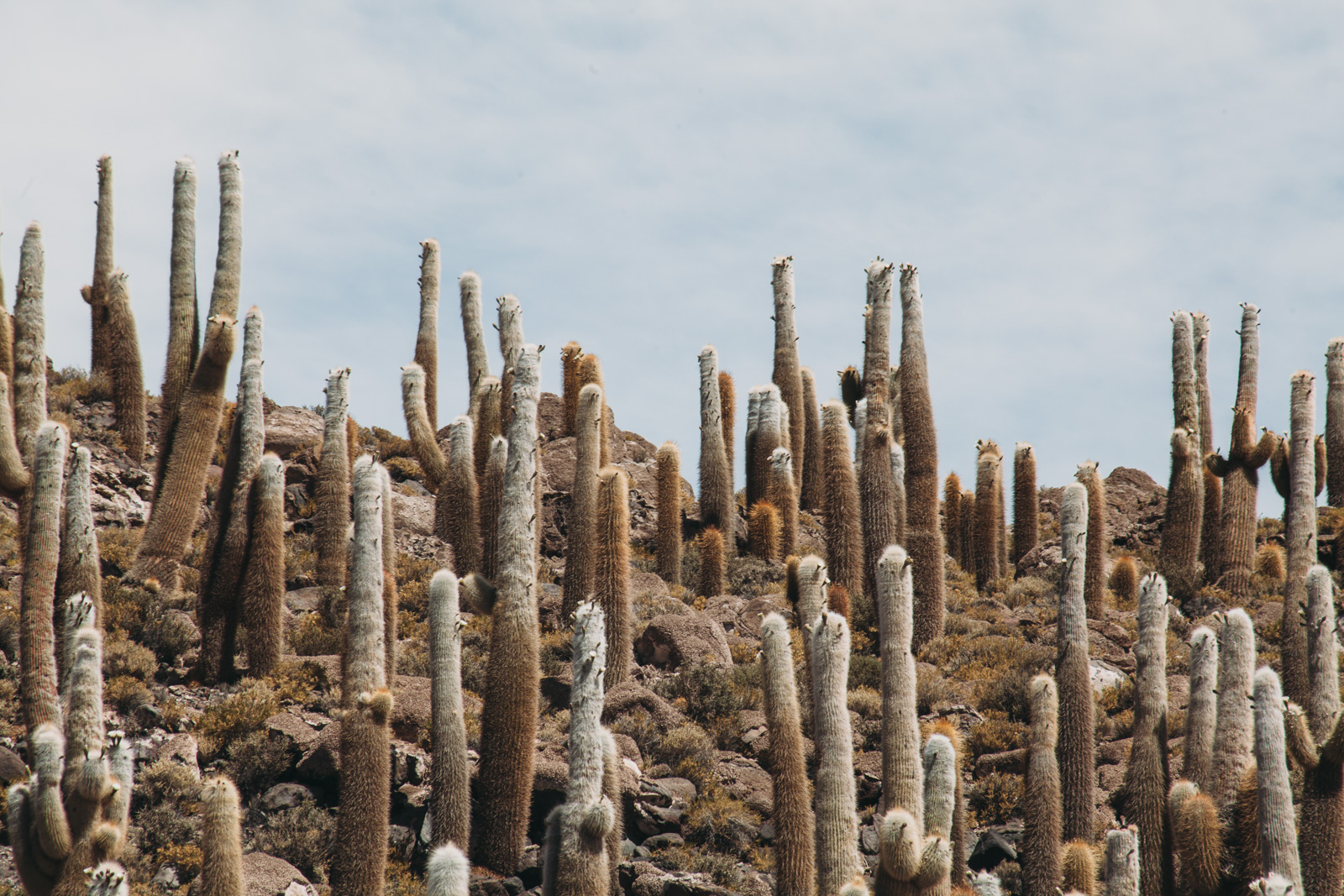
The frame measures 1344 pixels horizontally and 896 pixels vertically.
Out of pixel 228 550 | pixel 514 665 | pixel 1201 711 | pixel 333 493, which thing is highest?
pixel 333 493

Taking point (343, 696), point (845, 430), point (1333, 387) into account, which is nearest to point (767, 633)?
point (343, 696)

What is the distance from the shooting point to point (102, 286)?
878 inches

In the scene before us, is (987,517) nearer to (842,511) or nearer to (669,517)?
(842,511)

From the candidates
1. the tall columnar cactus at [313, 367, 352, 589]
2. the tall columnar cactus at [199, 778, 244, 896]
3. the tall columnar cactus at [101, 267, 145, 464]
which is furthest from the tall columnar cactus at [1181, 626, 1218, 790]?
the tall columnar cactus at [101, 267, 145, 464]

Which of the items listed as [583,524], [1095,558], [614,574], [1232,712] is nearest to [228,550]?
[583,524]

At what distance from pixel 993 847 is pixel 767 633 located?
4.13 meters

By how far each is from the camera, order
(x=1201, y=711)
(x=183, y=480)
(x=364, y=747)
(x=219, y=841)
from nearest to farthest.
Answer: (x=219, y=841), (x=364, y=747), (x=1201, y=711), (x=183, y=480)

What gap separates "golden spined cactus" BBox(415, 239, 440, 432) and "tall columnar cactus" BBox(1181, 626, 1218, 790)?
49.9 feet

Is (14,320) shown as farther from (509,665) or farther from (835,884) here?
(835,884)

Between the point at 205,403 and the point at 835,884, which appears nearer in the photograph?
the point at 835,884

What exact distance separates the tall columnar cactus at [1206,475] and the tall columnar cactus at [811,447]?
269 inches

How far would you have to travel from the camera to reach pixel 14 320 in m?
19.2

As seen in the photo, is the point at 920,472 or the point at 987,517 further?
the point at 987,517

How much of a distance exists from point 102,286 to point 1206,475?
63.5 feet
